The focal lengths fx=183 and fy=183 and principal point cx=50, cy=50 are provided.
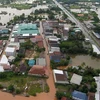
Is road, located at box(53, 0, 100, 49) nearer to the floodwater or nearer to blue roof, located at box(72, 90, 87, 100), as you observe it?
the floodwater

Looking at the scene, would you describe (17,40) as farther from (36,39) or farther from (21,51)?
(21,51)

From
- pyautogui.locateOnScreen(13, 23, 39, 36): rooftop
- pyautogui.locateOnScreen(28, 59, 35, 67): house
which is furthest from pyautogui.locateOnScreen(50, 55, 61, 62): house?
pyautogui.locateOnScreen(13, 23, 39, 36): rooftop

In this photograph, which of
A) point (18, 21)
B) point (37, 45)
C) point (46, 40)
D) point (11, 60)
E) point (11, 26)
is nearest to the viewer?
point (11, 60)

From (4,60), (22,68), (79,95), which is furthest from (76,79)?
(4,60)

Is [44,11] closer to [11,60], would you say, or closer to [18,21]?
[18,21]

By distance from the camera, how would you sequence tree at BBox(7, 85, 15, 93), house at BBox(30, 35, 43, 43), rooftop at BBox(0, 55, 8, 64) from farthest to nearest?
house at BBox(30, 35, 43, 43) → rooftop at BBox(0, 55, 8, 64) → tree at BBox(7, 85, 15, 93)

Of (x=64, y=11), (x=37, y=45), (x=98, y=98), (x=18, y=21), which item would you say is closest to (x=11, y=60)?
(x=37, y=45)
